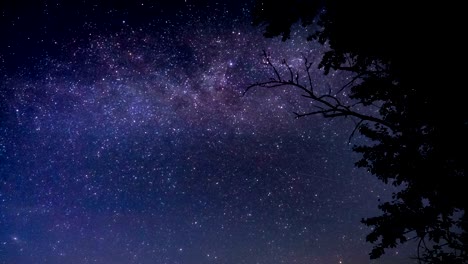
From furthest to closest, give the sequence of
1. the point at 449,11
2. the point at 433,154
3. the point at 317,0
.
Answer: the point at 317,0
the point at 433,154
the point at 449,11

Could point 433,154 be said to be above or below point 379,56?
below

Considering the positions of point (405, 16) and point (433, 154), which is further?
point (433, 154)

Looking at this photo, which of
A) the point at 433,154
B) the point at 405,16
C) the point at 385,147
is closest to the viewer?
the point at 405,16

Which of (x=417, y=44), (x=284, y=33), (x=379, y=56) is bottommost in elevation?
(x=417, y=44)

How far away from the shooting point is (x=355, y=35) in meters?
4.36

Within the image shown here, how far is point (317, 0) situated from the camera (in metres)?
5.32

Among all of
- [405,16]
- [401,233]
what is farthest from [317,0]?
[401,233]

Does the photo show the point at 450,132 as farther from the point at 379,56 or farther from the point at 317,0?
the point at 317,0

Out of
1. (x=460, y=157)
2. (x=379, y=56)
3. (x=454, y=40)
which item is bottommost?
(x=460, y=157)

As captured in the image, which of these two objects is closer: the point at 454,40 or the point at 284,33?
the point at 454,40

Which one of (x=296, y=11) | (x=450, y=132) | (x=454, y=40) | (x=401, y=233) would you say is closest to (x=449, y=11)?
(x=454, y=40)

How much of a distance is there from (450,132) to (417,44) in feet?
3.92

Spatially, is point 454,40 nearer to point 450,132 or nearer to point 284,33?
point 450,132

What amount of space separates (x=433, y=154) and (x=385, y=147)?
0.68 metres
